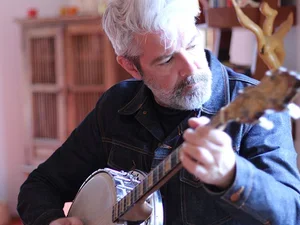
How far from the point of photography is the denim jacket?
91 centimetres

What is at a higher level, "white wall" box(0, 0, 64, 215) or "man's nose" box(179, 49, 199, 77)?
"man's nose" box(179, 49, 199, 77)

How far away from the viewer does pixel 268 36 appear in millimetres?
1612

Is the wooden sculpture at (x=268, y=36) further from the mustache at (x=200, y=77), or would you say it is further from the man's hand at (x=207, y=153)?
the man's hand at (x=207, y=153)

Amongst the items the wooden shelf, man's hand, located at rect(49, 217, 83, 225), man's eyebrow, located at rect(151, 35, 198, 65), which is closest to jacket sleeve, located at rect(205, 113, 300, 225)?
man's eyebrow, located at rect(151, 35, 198, 65)

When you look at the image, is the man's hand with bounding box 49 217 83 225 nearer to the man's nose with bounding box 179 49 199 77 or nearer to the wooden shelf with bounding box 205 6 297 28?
the man's nose with bounding box 179 49 199 77

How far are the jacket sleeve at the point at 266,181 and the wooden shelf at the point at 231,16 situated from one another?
2.43ft

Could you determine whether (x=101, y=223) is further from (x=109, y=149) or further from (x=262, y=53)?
(x=262, y=53)

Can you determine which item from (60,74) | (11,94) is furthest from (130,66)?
(11,94)

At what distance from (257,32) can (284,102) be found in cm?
93

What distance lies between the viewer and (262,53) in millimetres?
1594

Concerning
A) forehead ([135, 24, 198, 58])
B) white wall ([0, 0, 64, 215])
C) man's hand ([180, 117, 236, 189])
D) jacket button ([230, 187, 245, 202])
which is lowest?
white wall ([0, 0, 64, 215])

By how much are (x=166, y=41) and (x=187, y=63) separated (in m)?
0.07

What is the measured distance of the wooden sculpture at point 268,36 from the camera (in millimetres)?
1588

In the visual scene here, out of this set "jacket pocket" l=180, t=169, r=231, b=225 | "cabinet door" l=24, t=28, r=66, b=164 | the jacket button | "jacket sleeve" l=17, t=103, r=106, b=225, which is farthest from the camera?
"cabinet door" l=24, t=28, r=66, b=164
